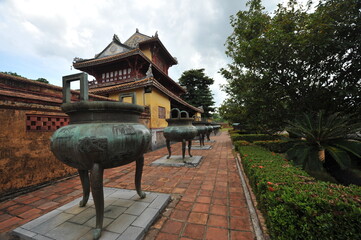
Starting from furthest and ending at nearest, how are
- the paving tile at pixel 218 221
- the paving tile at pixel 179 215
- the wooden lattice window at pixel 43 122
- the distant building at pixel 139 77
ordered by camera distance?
the distant building at pixel 139 77, the wooden lattice window at pixel 43 122, the paving tile at pixel 179 215, the paving tile at pixel 218 221

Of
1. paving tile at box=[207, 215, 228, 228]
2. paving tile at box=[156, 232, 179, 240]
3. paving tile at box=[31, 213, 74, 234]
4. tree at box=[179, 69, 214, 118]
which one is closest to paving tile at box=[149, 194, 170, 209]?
paving tile at box=[156, 232, 179, 240]

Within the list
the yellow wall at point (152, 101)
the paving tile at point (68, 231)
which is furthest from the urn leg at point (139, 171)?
the yellow wall at point (152, 101)

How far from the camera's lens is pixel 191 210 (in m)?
2.29

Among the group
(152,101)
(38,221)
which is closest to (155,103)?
(152,101)

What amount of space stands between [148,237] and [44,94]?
4311mm

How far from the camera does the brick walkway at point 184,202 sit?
1.85m

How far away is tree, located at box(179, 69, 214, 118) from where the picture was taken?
85.3ft

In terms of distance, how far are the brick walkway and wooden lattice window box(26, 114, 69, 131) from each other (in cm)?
141

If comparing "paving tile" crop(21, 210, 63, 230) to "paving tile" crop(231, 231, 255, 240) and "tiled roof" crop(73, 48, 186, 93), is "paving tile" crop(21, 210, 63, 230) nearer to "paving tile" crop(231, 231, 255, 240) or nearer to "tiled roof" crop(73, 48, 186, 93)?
"paving tile" crop(231, 231, 255, 240)

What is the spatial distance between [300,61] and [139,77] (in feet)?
29.8

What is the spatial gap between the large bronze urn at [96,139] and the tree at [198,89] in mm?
24362

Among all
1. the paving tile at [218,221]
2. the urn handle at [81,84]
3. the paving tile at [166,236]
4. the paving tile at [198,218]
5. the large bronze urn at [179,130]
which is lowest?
the paving tile at [218,221]

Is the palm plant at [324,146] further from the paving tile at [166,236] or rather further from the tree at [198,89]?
the tree at [198,89]

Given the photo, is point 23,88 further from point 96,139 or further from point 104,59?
point 104,59
